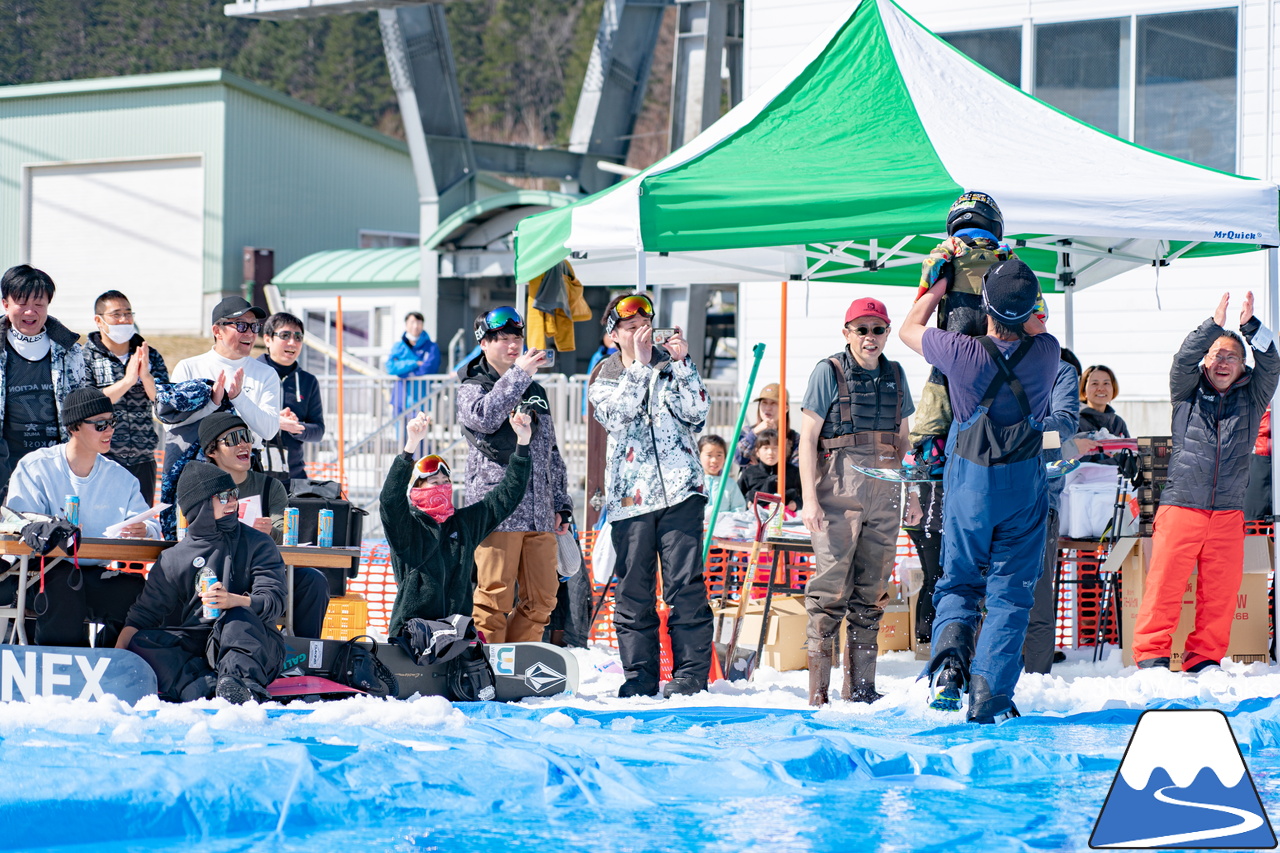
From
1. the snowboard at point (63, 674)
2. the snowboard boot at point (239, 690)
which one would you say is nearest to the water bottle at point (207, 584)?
the snowboard boot at point (239, 690)

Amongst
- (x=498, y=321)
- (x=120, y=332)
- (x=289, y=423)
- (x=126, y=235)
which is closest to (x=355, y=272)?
(x=126, y=235)

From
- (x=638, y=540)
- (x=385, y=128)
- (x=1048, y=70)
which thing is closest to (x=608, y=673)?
(x=638, y=540)

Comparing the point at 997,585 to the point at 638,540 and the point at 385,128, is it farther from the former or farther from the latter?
the point at 385,128

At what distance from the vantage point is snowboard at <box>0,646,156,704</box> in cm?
549

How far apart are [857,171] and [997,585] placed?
7.45 ft

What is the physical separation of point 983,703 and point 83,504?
3.84 m

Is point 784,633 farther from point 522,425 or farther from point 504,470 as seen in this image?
point 522,425

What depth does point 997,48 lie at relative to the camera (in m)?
12.5

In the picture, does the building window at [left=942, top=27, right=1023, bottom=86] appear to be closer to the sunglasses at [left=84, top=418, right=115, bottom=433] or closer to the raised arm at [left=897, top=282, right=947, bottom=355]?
the raised arm at [left=897, top=282, right=947, bottom=355]

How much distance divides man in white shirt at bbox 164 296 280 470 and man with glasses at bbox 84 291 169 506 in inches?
10.8

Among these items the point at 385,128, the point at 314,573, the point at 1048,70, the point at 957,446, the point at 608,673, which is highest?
the point at 385,128

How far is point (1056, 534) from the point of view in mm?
6953

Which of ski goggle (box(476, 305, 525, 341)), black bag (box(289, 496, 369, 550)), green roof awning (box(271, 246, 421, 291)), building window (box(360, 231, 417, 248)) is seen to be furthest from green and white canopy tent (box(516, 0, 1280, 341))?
building window (box(360, 231, 417, 248))

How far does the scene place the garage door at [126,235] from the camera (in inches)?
1163
